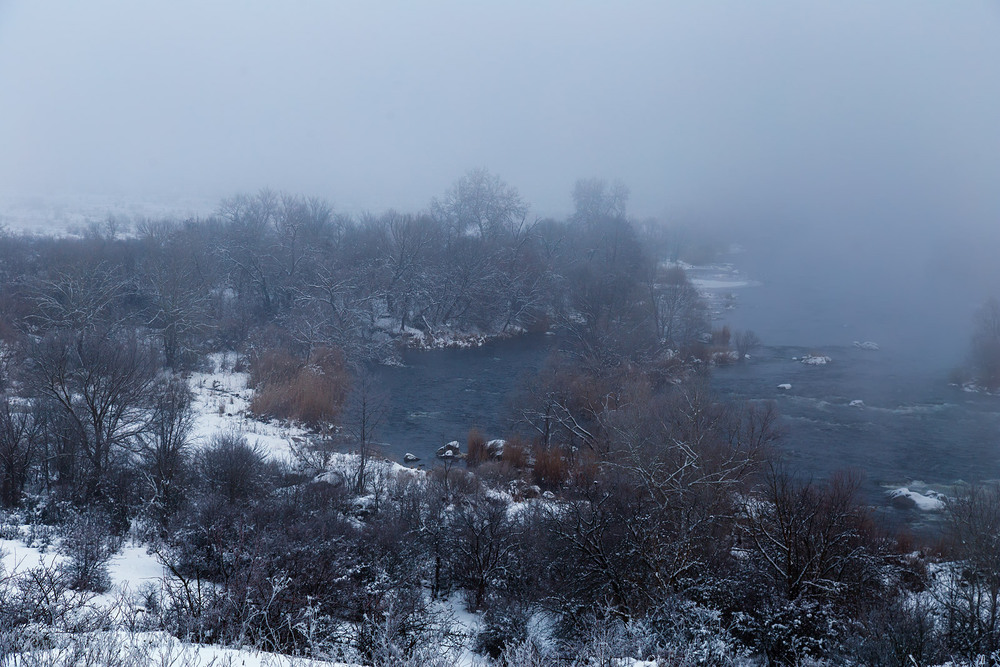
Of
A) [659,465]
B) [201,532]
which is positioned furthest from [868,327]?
[201,532]

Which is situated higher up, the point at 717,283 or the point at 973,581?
the point at 717,283

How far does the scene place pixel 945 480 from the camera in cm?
1770

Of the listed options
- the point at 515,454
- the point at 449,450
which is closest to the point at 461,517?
the point at 515,454

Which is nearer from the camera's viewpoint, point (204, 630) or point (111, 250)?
point (204, 630)

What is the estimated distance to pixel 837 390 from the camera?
25297mm

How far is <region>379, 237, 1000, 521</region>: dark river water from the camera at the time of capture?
1930cm

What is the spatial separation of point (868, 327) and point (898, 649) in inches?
1274

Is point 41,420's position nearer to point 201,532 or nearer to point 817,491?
point 201,532

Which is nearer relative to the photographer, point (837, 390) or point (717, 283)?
point (837, 390)

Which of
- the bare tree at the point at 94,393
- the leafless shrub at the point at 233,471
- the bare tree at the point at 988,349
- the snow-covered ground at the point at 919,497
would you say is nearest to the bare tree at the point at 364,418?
the leafless shrub at the point at 233,471

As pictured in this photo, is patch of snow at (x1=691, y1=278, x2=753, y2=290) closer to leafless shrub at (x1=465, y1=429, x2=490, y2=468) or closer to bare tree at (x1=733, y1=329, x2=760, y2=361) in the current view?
bare tree at (x1=733, y1=329, x2=760, y2=361)

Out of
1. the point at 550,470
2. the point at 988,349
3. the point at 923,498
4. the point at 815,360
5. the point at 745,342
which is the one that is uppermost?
the point at 988,349

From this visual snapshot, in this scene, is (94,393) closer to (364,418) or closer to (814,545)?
(364,418)

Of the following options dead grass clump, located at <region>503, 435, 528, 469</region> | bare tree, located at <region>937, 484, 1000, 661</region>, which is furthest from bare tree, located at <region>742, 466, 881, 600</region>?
dead grass clump, located at <region>503, 435, 528, 469</region>
